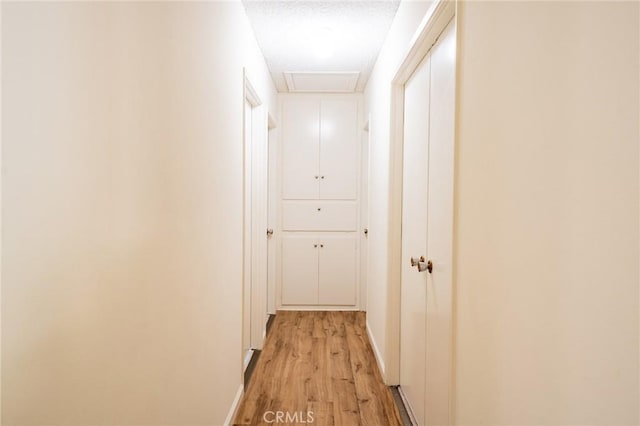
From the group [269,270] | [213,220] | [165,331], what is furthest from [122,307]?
[269,270]

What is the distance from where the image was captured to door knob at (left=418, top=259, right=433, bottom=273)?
178 cm

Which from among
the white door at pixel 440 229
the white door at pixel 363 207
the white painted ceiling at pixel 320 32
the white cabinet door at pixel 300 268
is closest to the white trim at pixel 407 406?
the white door at pixel 440 229

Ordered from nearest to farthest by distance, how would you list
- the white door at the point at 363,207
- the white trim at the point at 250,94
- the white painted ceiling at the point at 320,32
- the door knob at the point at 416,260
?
the door knob at the point at 416,260
the white painted ceiling at the point at 320,32
the white trim at the point at 250,94
the white door at the point at 363,207

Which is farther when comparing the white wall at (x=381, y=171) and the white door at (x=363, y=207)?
the white door at (x=363, y=207)

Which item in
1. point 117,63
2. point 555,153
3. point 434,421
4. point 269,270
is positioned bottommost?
point 434,421

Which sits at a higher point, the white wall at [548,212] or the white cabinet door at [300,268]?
the white wall at [548,212]

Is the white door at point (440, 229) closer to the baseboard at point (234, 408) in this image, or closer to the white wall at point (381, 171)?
the white wall at point (381, 171)

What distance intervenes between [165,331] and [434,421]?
4.33ft

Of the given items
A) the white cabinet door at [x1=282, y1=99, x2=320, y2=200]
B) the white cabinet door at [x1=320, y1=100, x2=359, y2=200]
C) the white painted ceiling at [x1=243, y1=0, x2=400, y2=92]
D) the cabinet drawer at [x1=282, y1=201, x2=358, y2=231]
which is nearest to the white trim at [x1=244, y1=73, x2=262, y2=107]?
the white painted ceiling at [x1=243, y1=0, x2=400, y2=92]

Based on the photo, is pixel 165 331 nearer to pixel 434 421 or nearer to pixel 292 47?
pixel 434 421

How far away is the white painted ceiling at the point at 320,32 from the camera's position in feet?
7.39

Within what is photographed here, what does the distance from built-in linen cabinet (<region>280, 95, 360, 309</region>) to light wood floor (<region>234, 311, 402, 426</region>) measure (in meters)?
0.47

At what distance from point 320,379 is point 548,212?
2.24 metres

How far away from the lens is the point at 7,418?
61 cm
